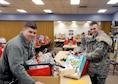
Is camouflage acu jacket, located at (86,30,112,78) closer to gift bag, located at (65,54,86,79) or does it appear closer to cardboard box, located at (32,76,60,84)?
gift bag, located at (65,54,86,79)

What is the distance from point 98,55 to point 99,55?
18mm

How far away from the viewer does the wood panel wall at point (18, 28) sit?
11891mm

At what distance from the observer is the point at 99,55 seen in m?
2.24

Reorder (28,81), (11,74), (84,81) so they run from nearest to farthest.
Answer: (28,81) < (11,74) < (84,81)

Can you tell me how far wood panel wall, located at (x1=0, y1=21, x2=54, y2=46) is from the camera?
1189cm

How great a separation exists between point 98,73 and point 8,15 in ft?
35.7

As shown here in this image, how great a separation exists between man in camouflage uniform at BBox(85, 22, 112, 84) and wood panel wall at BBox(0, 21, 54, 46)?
31.2ft

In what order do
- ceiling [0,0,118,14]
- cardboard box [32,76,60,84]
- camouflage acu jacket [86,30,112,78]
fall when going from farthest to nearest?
ceiling [0,0,118,14], camouflage acu jacket [86,30,112,78], cardboard box [32,76,60,84]

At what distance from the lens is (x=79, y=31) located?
16297 mm

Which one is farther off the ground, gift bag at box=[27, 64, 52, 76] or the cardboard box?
gift bag at box=[27, 64, 52, 76]

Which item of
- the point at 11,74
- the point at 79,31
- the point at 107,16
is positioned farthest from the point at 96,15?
the point at 11,74

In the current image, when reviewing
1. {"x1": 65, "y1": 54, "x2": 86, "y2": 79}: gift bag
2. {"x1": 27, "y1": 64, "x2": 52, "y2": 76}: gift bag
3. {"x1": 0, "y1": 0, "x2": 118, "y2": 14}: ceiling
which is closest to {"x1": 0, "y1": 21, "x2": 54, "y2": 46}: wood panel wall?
{"x1": 0, "y1": 0, "x2": 118, "y2": 14}: ceiling

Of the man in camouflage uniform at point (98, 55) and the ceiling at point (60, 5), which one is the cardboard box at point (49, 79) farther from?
the ceiling at point (60, 5)

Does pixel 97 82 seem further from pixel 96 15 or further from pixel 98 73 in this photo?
pixel 96 15
